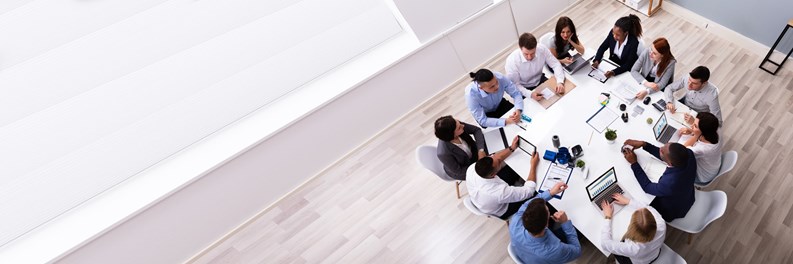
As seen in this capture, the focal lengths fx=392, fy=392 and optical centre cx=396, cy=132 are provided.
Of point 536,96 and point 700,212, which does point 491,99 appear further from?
point 700,212

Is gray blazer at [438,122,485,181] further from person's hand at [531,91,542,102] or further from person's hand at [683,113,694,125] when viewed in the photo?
person's hand at [683,113,694,125]

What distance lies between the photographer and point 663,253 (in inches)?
119

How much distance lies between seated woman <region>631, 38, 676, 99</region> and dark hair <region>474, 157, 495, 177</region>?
5.68ft

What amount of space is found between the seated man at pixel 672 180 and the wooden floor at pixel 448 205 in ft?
2.82

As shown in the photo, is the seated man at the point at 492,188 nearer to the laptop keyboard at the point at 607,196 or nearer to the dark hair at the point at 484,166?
the dark hair at the point at 484,166

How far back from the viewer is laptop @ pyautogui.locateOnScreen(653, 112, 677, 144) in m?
3.37

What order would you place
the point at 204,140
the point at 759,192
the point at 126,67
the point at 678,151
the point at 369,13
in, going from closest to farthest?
the point at 678,151 → the point at 126,67 → the point at 759,192 → the point at 204,140 → the point at 369,13

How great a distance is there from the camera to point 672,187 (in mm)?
2893

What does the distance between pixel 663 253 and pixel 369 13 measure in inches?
150

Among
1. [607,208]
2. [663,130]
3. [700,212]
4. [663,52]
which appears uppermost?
[607,208]

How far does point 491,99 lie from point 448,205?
1.26 meters

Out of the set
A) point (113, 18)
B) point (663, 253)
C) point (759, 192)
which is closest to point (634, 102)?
point (663, 253)

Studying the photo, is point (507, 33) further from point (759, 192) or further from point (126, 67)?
point (126, 67)

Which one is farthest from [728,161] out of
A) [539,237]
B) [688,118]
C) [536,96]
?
[539,237]
